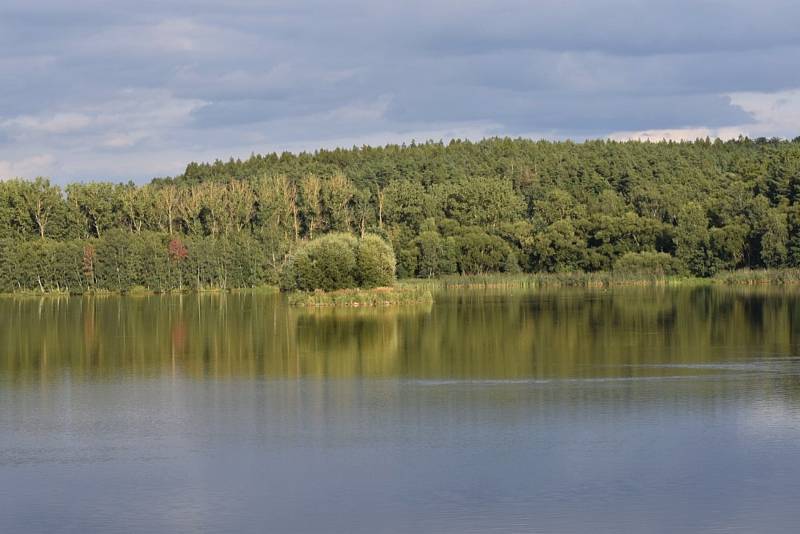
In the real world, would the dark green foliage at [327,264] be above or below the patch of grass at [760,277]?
above

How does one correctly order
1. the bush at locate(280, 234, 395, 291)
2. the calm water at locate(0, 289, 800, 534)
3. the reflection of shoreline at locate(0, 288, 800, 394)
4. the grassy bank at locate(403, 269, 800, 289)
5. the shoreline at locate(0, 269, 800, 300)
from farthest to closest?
the grassy bank at locate(403, 269, 800, 289), the shoreline at locate(0, 269, 800, 300), the bush at locate(280, 234, 395, 291), the reflection of shoreline at locate(0, 288, 800, 394), the calm water at locate(0, 289, 800, 534)

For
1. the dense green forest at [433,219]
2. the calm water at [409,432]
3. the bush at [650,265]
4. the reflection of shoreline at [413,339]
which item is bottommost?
the calm water at [409,432]

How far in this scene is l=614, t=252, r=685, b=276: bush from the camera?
87.3 m

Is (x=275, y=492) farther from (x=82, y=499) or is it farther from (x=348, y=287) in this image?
(x=348, y=287)

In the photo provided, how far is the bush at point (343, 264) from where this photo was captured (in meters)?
63.1

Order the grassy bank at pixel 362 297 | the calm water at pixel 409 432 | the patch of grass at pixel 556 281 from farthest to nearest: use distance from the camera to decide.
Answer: the patch of grass at pixel 556 281
the grassy bank at pixel 362 297
the calm water at pixel 409 432

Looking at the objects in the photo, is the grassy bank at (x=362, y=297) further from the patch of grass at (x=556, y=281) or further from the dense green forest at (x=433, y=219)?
the patch of grass at (x=556, y=281)

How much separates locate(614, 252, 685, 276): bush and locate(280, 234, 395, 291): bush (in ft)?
93.7

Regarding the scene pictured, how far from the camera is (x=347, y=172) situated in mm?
127688

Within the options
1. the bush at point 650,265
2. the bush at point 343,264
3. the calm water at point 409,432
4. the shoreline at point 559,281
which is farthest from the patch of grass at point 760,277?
the calm water at point 409,432

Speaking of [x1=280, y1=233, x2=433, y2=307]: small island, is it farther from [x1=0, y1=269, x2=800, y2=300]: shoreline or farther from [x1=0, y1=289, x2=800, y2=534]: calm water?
[x1=0, y1=289, x2=800, y2=534]: calm water

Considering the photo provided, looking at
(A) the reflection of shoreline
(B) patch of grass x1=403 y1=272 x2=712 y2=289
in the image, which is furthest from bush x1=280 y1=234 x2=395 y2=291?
(B) patch of grass x1=403 y1=272 x2=712 y2=289

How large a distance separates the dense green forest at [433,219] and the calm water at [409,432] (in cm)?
4507

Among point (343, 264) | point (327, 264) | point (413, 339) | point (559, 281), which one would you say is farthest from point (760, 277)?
point (413, 339)
